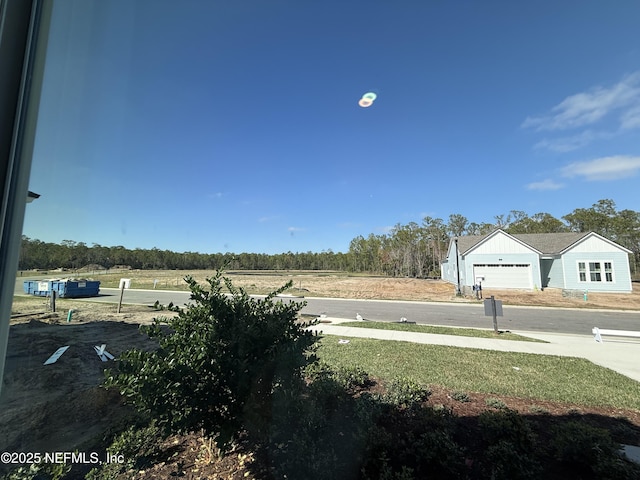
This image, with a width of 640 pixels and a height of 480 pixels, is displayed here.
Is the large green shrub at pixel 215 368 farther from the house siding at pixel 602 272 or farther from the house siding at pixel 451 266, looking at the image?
the house siding at pixel 451 266

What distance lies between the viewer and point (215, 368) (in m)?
2.24

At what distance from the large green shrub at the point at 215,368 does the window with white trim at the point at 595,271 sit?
83.7ft

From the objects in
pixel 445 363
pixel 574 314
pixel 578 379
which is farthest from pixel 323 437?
pixel 574 314

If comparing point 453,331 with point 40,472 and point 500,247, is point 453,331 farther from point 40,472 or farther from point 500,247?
point 500,247

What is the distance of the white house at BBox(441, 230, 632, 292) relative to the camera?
20.0 metres

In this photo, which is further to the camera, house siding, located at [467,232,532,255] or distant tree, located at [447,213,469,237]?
distant tree, located at [447,213,469,237]

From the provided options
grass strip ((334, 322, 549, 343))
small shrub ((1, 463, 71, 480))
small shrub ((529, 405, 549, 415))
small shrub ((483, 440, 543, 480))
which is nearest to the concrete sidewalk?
grass strip ((334, 322, 549, 343))

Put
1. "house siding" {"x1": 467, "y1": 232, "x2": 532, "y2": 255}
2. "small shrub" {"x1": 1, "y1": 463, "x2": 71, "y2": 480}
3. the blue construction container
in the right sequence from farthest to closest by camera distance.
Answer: "house siding" {"x1": 467, "y1": 232, "x2": 532, "y2": 255} → "small shrub" {"x1": 1, "y1": 463, "x2": 71, "y2": 480} → the blue construction container

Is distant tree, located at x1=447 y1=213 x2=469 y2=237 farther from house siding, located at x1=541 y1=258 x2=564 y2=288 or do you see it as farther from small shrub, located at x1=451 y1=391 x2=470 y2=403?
small shrub, located at x1=451 y1=391 x2=470 y2=403

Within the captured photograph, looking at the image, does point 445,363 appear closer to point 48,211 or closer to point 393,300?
point 48,211

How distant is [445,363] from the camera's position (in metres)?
5.37

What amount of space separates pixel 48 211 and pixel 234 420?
1802 millimetres

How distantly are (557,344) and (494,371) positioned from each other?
3.83 m

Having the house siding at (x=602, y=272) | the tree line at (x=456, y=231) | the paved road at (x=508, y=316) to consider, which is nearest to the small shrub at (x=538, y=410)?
the paved road at (x=508, y=316)
